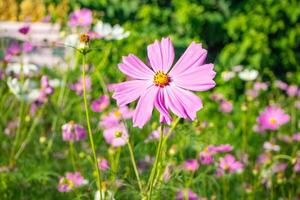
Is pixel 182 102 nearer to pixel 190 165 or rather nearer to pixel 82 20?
pixel 190 165

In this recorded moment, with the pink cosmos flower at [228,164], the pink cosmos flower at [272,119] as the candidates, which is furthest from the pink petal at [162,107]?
→ the pink cosmos flower at [272,119]

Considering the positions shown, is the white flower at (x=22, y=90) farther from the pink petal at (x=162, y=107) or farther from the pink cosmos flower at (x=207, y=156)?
the pink petal at (x=162, y=107)

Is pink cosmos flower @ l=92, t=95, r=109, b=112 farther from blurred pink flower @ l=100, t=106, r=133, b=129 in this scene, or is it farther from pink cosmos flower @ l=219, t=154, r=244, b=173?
pink cosmos flower @ l=219, t=154, r=244, b=173

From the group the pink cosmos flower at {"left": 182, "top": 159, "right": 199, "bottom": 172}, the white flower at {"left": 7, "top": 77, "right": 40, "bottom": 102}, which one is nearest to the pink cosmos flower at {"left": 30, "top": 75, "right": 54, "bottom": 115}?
the white flower at {"left": 7, "top": 77, "right": 40, "bottom": 102}

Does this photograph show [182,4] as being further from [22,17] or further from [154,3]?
[22,17]

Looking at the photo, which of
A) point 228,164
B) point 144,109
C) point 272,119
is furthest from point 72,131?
point 144,109

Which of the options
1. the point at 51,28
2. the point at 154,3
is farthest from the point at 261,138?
the point at 51,28
